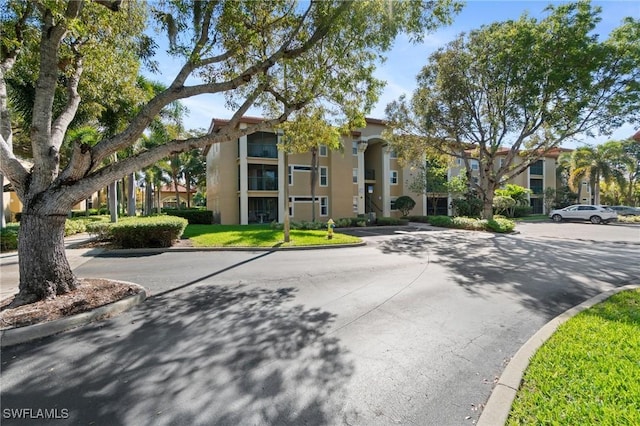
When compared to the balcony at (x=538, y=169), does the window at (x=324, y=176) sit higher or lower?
lower

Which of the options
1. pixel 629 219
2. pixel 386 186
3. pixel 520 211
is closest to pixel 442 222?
pixel 386 186

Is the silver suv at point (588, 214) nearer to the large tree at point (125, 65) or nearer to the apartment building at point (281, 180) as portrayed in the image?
the apartment building at point (281, 180)

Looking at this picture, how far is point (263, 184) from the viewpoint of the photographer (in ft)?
83.5

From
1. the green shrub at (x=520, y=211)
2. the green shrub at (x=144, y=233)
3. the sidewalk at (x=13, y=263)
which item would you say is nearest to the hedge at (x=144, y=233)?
the green shrub at (x=144, y=233)

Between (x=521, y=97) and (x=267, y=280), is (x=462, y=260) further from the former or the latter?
(x=521, y=97)

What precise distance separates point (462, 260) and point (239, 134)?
7960mm

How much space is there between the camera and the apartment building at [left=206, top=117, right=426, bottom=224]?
2511cm

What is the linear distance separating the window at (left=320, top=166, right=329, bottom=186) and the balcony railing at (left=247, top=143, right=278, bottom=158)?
4.38 meters

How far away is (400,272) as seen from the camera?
27.4ft

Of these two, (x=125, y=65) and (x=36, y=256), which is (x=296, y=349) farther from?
(x=125, y=65)

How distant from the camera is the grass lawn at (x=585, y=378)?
2613 mm

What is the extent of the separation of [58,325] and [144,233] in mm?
8236
